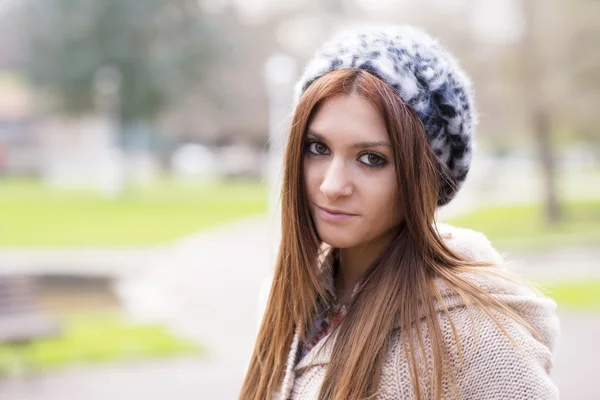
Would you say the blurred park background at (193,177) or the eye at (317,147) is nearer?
the eye at (317,147)

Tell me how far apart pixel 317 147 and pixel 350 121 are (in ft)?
0.49

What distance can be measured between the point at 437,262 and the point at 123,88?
30294 millimetres

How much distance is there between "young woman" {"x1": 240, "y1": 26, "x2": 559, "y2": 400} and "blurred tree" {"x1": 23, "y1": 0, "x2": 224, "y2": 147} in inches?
1169

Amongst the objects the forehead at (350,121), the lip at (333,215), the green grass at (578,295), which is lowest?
the green grass at (578,295)

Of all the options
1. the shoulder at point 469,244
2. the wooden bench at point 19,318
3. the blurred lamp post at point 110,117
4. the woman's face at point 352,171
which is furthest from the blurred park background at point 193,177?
the woman's face at point 352,171

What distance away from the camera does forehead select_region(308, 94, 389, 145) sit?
6.24 ft

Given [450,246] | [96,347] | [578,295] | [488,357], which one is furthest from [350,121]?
[578,295]

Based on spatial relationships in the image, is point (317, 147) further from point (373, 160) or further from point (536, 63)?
point (536, 63)

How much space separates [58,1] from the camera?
1201 inches

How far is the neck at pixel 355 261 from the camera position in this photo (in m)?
2.12

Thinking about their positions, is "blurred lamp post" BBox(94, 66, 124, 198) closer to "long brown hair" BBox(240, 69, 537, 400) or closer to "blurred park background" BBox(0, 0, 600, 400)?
"blurred park background" BBox(0, 0, 600, 400)

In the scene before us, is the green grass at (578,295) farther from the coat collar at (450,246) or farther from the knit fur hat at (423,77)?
the knit fur hat at (423,77)

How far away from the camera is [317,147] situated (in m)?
2.04

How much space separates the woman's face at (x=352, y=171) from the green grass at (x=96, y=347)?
5.85 m
